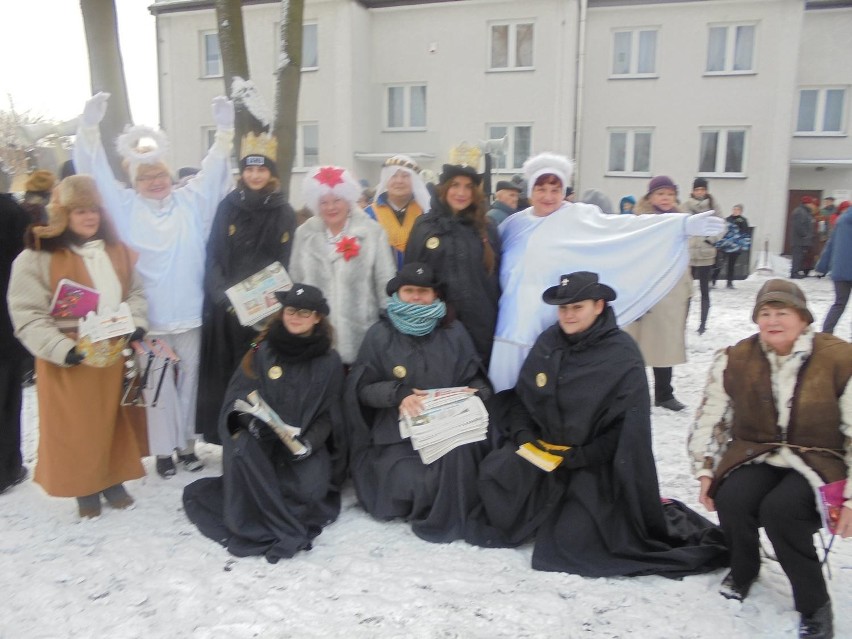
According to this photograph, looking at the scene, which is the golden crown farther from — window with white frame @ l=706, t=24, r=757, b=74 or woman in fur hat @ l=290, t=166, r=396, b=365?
window with white frame @ l=706, t=24, r=757, b=74

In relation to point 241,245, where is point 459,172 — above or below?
above

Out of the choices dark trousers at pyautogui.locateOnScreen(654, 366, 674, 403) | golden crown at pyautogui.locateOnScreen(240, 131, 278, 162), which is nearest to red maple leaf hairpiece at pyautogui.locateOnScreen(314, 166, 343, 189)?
golden crown at pyautogui.locateOnScreen(240, 131, 278, 162)

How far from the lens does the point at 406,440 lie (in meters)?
4.01

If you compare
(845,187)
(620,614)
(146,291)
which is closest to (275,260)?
(146,291)

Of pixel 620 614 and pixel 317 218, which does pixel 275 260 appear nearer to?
pixel 317 218

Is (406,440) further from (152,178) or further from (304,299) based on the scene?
(152,178)

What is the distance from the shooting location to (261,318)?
4.29m

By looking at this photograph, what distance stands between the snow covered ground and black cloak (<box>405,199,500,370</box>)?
4.30 ft

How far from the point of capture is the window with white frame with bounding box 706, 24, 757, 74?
713 inches

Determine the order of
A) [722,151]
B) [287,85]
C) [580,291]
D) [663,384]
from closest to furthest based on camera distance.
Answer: [580,291], [663,384], [287,85], [722,151]

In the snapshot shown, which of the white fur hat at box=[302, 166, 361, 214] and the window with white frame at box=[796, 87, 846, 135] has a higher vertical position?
the window with white frame at box=[796, 87, 846, 135]

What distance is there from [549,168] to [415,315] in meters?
1.27

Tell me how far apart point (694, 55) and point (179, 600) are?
19.2 m

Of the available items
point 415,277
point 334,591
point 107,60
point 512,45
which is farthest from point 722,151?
point 334,591
